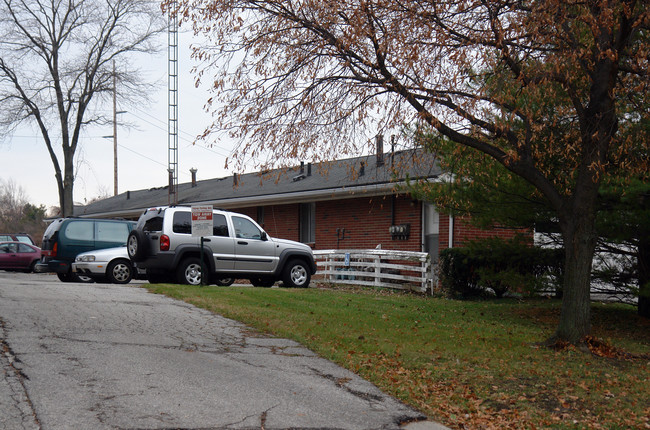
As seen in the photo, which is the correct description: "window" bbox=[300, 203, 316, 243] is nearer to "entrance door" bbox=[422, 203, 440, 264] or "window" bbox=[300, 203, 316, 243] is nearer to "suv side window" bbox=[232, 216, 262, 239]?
"entrance door" bbox=[422, 203, 440, 264]

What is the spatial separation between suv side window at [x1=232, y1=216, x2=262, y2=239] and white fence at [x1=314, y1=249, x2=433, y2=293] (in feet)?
11.9

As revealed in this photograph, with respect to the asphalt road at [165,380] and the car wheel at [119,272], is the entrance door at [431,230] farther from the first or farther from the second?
the asphalt road at [165,380]

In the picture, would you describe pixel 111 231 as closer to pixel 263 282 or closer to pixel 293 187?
pixel 263 282

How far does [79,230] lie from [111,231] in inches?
37.2

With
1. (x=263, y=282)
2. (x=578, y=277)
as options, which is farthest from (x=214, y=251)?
(x=578, y=277)

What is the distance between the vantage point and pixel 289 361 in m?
8.05

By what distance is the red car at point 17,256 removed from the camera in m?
29.3

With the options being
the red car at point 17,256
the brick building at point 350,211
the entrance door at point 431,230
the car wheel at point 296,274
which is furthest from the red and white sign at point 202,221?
the red car at point 17,256

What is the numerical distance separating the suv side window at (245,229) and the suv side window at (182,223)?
1261 mm

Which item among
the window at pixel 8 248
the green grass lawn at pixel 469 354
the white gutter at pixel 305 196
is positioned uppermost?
the white gutter at pixel 305 196

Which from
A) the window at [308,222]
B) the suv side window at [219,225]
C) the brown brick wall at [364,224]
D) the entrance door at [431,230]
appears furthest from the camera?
the window at [308,222]

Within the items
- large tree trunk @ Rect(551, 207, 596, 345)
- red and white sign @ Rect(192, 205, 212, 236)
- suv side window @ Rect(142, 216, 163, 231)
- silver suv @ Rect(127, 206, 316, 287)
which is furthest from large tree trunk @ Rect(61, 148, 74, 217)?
large tree trunk @ Rect(551, 207, 596, 345)

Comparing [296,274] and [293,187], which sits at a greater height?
[293,187]

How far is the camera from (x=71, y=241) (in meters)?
19.2
